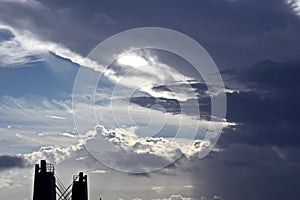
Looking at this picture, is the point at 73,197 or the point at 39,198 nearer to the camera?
the point at 39,198

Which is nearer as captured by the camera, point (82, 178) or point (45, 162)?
point (45, 162)

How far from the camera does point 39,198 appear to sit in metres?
77.1

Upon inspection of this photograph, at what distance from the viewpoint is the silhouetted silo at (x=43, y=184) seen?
3041 inches

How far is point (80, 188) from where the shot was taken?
82.8 meters

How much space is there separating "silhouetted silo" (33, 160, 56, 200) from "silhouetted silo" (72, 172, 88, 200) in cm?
438

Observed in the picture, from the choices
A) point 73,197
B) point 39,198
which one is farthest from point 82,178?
point 39,198

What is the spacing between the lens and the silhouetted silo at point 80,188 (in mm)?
82250

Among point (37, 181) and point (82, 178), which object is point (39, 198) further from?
point (82, 178)

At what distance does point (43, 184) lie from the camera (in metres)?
77.6

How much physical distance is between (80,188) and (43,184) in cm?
639

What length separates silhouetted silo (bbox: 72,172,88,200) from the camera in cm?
8225

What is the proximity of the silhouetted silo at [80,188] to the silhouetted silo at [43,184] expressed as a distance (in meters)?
4.38

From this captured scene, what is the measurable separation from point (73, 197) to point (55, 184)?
3348 mm

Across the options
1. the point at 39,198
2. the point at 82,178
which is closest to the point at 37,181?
the point at 39,198
